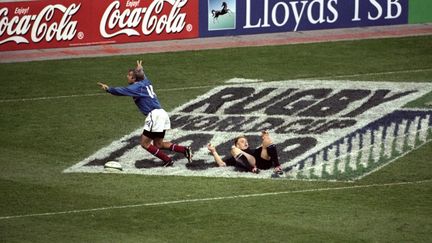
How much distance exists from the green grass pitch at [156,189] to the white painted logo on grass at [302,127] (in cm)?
51

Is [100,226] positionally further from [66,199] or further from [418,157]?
[418,157]

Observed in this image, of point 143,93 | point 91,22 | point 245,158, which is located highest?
point 143,93

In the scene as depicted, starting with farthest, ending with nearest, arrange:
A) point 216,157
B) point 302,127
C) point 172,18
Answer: point 172,18 → point 302,127 → point 216,157

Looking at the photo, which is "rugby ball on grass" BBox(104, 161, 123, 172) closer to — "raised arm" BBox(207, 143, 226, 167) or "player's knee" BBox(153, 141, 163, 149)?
"player's knee" BBox(153, 141, 163, 149)

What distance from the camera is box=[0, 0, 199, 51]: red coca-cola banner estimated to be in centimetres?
3703

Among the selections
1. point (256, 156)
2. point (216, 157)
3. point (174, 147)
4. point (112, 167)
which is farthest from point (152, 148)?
point (256, 156)

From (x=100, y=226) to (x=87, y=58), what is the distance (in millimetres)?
14054

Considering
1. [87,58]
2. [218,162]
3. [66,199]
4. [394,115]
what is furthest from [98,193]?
[87,58]

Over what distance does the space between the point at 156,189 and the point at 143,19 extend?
42.6 feet

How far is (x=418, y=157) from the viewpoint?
2806 cm

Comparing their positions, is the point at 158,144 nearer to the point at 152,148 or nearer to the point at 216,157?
the point at 152,148

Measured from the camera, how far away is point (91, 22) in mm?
37875

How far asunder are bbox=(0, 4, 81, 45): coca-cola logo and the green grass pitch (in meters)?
1.54

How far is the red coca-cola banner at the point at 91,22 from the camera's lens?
37031 mm
